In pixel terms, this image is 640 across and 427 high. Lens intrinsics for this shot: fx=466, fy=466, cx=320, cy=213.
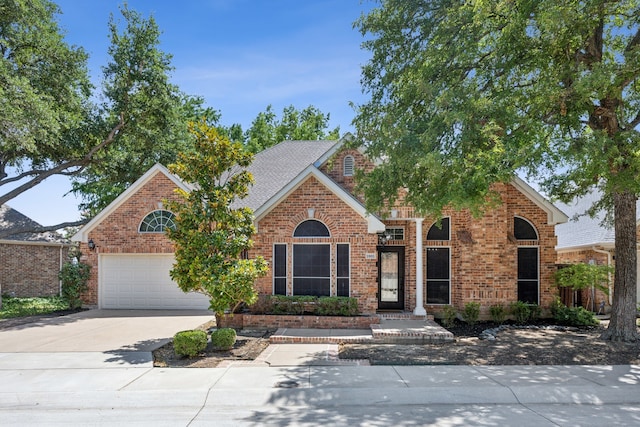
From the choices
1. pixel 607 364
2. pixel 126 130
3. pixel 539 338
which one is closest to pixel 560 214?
pixel 539 338

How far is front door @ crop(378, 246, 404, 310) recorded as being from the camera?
14.8 m

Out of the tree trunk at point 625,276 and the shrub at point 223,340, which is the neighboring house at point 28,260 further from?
the tree trunk at point 625,276

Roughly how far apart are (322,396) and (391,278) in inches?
323

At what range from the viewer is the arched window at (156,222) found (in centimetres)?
1706

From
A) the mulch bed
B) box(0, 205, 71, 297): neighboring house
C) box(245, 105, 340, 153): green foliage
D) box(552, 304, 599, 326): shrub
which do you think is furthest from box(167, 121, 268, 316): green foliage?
box(245, 105, 340, 153): green foliage

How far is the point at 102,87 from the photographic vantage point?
20625 millimetres

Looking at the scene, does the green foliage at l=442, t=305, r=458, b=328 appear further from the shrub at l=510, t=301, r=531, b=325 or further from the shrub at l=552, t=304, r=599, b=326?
the shrub at l=552, t=304, r=599, b=326

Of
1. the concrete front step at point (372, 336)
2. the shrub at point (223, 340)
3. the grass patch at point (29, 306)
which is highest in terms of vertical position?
the shrub at point (223, 340)

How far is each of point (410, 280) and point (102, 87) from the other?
51.9 ft

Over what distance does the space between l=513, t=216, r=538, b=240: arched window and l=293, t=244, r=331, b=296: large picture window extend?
614 cm

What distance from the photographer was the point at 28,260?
23359 mm

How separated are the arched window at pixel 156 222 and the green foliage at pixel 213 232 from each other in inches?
256

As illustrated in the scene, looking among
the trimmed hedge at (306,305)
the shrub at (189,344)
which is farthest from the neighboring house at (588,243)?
the shrub at (189,344)

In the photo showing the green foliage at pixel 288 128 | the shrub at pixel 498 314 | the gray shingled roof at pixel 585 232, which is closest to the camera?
the shrub at pixel 498 314
